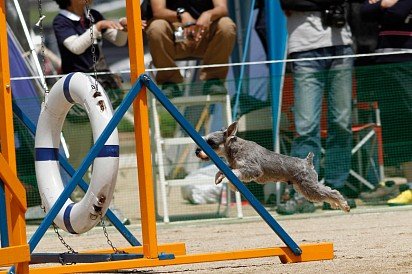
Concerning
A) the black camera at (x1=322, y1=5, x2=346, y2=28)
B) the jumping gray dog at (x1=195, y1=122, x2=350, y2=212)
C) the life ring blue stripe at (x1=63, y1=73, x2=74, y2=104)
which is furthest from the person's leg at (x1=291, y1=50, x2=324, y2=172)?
the life ring blue stripe at (x1=63, y1=73, x2=74, y2=104)

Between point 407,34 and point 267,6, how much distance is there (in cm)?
159

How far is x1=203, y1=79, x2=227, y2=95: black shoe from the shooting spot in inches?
447

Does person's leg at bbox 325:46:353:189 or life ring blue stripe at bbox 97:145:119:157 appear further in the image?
Result: person's leg at bbox 325:46:353:189

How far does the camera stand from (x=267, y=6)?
40.0 feet

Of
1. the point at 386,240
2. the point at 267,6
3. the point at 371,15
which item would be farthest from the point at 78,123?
the point at 386,240

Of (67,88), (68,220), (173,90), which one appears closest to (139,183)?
(68,220)

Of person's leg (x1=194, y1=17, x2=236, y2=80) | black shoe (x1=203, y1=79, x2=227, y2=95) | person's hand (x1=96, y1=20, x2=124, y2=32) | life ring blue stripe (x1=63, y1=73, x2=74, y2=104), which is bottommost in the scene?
black shoe (x1=203, y1=79, x2=227, y2=95)

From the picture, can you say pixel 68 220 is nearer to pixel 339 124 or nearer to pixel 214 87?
pixel 214 87

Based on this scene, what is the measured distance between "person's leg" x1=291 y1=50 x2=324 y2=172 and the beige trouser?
771 mm

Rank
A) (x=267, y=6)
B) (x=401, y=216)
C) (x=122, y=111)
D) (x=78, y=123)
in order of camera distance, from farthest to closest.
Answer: (x=267, y=6) → (x=78, y=123) → (x=401, y=216) → (x=122, y=111)

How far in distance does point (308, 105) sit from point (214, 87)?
98 centimetres

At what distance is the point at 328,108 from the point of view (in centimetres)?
1138

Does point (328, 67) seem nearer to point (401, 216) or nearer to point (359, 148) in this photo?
point (359, 148)

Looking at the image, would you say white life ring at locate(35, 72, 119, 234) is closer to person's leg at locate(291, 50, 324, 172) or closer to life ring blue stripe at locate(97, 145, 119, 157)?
life ring blue stripe at locate(97, 145, 119, 157)
